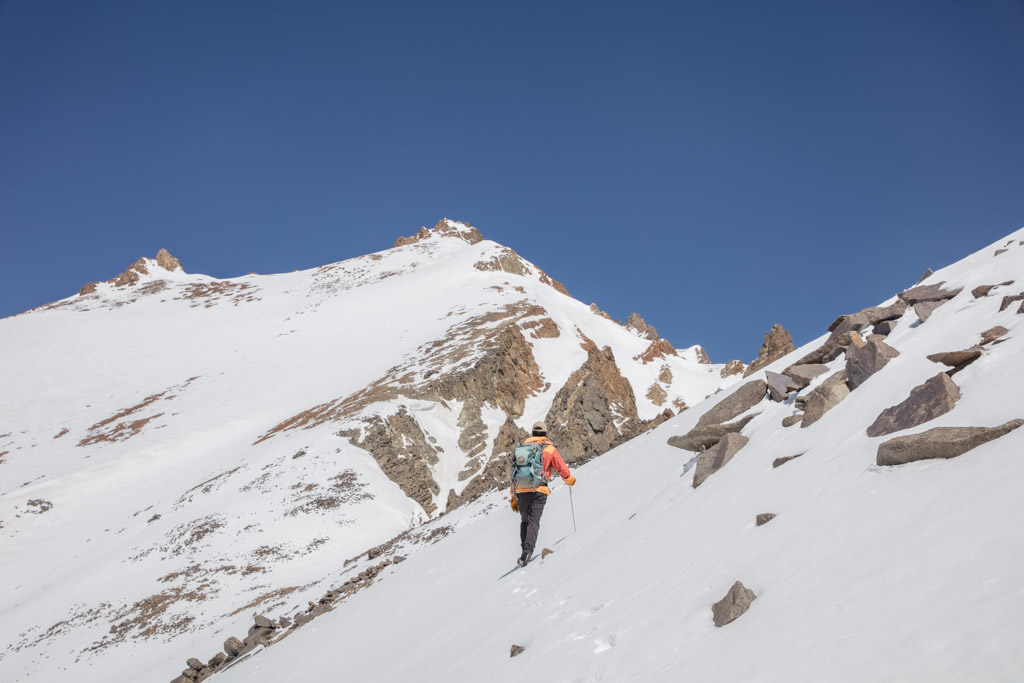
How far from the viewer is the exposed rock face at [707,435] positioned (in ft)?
33.9

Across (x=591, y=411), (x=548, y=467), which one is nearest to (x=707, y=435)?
(x=548, y=467)

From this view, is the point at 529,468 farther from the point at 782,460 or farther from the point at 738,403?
the point at 738,403

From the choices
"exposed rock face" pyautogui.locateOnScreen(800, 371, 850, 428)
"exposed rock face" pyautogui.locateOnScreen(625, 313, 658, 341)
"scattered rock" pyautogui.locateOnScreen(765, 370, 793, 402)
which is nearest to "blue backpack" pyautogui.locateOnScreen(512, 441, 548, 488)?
"exposed rock face" pyautogui.locateOnScreen(800, 371, 850, 428)

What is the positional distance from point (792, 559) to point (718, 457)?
4.52m

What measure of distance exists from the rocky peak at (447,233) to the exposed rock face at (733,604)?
130 m

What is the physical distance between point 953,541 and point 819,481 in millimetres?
2495

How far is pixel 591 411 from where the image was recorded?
37.7 metres

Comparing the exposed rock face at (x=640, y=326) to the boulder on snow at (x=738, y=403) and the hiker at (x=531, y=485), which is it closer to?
the boulder on snow at (x=738, y=403)

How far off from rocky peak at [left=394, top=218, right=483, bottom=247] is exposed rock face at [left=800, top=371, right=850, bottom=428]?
4959 inches

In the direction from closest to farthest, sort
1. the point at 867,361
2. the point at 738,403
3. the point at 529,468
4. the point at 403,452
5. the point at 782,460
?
1. the point at 782,460
2. the point at 867,361
3. the point at 529,468
4. the point at 738,403
5. the point at 403,452

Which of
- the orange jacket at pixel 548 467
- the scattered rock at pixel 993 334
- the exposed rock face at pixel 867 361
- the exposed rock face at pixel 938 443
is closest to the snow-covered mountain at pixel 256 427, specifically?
the orange jacket at pixel 548 467

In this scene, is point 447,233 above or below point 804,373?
above

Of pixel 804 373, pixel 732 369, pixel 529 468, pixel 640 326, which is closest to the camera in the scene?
pixel 529 468

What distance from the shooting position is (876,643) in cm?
300
